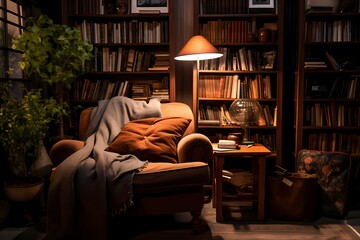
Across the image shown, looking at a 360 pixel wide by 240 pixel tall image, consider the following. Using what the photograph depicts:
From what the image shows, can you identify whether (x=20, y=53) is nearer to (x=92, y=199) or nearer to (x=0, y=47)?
(x=0, y=47)

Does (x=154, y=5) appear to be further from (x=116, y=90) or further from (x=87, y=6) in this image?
(x=116, y=90)

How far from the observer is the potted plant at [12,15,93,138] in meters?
2.55

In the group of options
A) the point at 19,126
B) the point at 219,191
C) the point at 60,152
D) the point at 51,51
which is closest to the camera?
the point at 19,126

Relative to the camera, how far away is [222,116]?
3.24 metres

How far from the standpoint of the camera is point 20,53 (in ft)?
9.55

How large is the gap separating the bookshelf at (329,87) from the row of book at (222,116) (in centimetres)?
24

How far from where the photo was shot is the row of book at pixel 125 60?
10.6 ft

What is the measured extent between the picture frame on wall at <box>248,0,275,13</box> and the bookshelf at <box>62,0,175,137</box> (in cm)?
77

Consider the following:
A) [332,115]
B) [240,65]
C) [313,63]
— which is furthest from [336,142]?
[240,65]

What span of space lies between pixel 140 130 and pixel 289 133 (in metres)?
1.63

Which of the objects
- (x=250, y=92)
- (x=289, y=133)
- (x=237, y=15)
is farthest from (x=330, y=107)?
(x=237, y=15)

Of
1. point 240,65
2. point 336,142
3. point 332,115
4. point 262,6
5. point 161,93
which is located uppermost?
point 262,6

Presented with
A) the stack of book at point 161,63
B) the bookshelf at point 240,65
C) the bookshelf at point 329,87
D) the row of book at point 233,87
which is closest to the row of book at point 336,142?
the bookshelf at point 329,87

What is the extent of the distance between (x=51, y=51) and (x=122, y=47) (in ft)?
2.62
